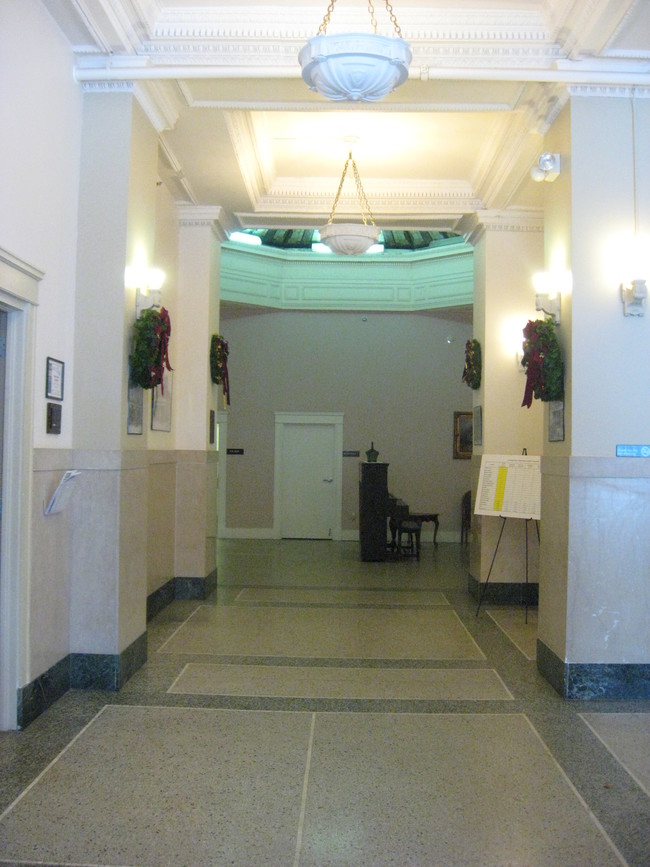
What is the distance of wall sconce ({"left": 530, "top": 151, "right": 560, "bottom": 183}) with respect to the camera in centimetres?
459

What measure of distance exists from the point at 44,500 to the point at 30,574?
1.31ft

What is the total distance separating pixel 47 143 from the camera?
13.2 feet

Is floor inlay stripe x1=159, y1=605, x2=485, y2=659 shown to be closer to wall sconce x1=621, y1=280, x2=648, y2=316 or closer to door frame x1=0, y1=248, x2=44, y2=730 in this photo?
door frame x1=0, y1=248, x2=44, y2=730

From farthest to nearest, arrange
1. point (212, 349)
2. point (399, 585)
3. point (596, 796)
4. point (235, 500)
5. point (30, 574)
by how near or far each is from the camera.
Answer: point (235, 500)
point (399, 585)
point (212, 349)
point (30, 574)
point (596, 796)

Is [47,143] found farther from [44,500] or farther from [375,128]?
[375,128]

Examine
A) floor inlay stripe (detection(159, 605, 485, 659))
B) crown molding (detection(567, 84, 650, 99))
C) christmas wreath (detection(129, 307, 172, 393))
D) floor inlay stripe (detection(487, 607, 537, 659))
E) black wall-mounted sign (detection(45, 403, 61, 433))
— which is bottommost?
floor inlay stripe (detection(159, 605, 485, 659))

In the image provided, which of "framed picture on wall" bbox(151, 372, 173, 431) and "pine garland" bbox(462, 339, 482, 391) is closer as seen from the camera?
"framed picture on wall" bbox(151, 372, 173, 431)

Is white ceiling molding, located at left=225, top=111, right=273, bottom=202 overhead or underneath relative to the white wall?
→ overhead

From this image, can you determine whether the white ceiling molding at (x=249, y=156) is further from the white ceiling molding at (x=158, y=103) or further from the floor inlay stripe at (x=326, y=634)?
the floor inlay stripe at (x=326, y=634)

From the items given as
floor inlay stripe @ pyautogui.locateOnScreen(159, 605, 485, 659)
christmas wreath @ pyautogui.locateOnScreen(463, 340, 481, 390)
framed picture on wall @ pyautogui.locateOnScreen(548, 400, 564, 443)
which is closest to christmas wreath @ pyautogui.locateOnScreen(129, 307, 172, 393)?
floor inlay stripe @ pyautogui.locateOnScreen(159, 605, 485, 659)

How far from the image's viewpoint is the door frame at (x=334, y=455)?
39.1ft

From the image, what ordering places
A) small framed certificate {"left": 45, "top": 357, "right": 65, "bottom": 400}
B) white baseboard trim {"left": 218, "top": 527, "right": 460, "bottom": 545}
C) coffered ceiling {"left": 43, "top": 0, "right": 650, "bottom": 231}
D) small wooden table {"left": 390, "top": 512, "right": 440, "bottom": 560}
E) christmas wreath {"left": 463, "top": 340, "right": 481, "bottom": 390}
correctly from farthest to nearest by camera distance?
white baseboard trim {"left": 218, "top": 527, "right": 460, "bottom": 545} < small wooden table {"left": 390, "top": 512, "right": 440, "bottom": 560} < christmas wreath {"left": 463, "top": 340, "right": 481, "bottom": 390} < coffered ceiling {"left": 43, "top": 0, "right": 650, "bottom": 231} < small framed certificate {"left": 45, "top": 357, "right": 65, "bottom": 400}

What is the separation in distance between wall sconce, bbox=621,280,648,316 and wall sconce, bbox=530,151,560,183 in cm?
81

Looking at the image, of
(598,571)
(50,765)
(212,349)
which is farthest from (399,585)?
(50,765)
